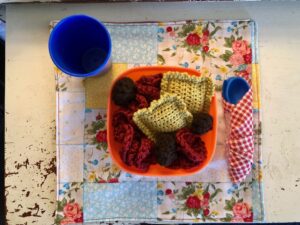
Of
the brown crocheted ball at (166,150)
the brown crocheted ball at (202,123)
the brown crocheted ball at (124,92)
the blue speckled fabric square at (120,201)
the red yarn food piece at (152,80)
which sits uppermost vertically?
the red yarn food piece at (152,80)

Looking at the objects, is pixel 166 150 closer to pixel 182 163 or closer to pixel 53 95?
pixel 182 163

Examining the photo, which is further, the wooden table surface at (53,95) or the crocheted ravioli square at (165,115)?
the wooden table surface at (53,95)

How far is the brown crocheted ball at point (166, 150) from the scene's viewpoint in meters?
0.58

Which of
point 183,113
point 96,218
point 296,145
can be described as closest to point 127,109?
point 183,113

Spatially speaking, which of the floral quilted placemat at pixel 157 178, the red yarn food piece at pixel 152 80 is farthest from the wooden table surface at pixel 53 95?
the red yarn food piece at pixel 152 80

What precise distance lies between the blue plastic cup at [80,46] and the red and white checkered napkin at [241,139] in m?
0.25

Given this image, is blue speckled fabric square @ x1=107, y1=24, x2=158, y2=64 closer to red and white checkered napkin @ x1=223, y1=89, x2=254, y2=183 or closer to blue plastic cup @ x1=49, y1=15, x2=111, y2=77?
blue plastic cup @ x1=49, y1=15, x2=111, y2=77

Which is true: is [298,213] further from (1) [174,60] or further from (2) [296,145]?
(1) [174,60]

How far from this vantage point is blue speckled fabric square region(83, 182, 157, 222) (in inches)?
26.6

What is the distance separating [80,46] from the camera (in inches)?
27.1

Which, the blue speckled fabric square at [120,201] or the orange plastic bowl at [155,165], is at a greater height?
the orange plastic bowl at [155,165]

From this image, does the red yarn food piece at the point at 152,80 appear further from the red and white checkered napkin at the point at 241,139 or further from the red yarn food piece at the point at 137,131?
the red and white checkered napkin at the point at 241,139

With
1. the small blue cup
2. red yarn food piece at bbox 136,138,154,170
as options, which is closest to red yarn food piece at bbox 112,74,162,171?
red yarn food piece at bbox 136,138,154,170

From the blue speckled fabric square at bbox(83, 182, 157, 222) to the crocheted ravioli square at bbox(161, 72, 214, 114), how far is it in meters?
0.19
